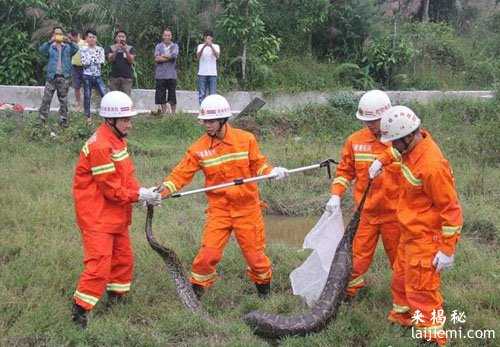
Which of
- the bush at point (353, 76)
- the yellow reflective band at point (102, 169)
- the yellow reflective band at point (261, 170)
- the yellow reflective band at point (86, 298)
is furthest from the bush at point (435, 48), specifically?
the yellow reflective band at point (86, 298)

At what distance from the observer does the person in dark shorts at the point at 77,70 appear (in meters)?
12.1

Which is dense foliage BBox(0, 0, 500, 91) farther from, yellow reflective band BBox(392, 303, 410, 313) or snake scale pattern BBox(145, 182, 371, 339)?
yellow reflective band BBox(392, 303, 410, 313)

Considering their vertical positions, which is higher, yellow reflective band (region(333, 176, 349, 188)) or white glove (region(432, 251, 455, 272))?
yellow reflective band (region(333, 176, 349, 188))

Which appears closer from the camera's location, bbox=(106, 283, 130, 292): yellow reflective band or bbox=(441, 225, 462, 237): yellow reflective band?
bbox=(441, 225, 462, 237): yellow reflective band

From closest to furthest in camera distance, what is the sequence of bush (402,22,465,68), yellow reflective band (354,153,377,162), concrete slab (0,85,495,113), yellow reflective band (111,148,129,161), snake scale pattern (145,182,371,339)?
snake scale pattern (145,182,371,339) < yellow reflective band (111,148,129,161) < yellow reflective band (354,153,377,162) < concrete slab (0,85,495,113) < bush (402,22,465,68)

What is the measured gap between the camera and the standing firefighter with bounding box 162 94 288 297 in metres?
5.48

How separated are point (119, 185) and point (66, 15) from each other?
431 inches

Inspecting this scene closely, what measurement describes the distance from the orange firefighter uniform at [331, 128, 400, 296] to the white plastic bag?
0.19 m

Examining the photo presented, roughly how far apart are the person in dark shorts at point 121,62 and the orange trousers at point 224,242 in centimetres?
727

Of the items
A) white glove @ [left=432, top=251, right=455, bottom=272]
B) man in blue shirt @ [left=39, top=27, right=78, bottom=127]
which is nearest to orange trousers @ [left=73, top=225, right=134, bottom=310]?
white glove @ [left=432, top=251, right=455, bottom=272]

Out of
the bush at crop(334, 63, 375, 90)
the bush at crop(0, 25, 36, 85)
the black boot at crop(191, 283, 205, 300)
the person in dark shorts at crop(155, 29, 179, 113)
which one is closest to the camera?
the black boot at crop(191, 283, 205, 300)

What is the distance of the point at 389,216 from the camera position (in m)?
5.27

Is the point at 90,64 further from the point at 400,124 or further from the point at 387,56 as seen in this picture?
the point at 400,124

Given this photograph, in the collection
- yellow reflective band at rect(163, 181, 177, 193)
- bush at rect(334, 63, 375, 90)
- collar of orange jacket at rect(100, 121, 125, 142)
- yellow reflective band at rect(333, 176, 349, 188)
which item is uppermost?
collar of orange jacket at rect(100, 121, 125, 142)
